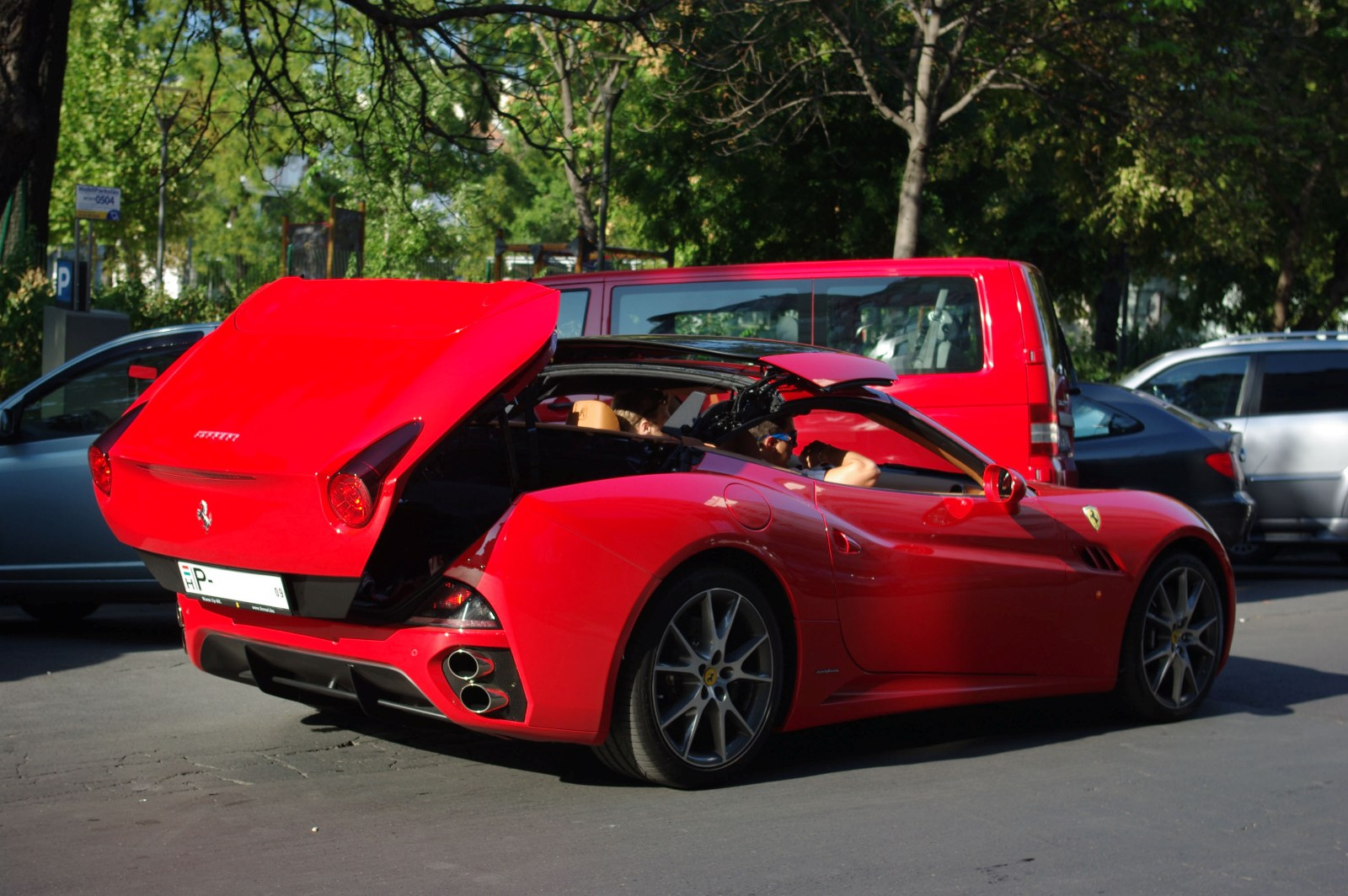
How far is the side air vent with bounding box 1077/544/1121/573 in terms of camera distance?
6402mm

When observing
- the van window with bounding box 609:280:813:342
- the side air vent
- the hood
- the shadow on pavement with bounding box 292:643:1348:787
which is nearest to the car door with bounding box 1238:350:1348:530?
the van window with bounding box 609:280:813:342

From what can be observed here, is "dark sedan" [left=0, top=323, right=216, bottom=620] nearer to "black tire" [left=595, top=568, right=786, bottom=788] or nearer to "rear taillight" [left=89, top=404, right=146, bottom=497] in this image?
"rear taillight" [left=89, top=404, right=146, bottom=497]

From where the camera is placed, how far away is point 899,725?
6.55m

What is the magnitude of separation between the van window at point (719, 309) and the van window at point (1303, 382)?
5.33 metres

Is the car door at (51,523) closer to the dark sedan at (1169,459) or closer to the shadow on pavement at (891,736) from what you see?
the shadow on pavement at (891,736)

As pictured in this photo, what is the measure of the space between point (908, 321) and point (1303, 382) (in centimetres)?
529

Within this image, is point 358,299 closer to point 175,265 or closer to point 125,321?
point 125,321

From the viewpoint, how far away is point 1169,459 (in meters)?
11.9

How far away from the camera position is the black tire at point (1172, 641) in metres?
6.68

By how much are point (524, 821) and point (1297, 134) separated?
72.9 ft

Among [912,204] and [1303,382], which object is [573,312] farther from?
[912,204]

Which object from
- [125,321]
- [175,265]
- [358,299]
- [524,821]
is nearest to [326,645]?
[524,821]

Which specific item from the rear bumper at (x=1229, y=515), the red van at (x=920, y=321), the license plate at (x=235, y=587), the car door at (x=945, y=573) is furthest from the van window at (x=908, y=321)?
the license plate at (x=235, y=587)

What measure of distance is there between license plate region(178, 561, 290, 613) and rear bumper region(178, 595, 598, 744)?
0.39 ft
